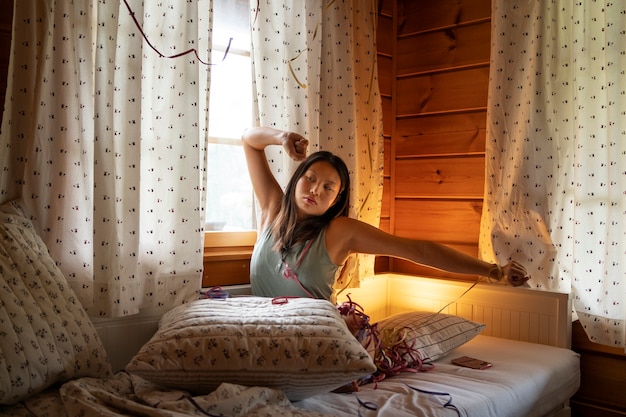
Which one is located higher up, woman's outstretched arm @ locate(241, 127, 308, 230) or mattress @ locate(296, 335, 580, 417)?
woman's outstretched arm @ locate(241, 127, 308, 230)

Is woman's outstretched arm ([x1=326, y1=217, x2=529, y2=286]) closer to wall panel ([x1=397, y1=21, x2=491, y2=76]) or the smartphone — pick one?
the smartphone

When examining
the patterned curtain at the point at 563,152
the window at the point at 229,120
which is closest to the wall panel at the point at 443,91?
the patterned curtain at the point at 563,152

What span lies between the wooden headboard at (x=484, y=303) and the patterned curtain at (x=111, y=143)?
3.28ft

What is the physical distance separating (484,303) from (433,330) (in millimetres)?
424

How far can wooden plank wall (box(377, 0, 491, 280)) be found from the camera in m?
2.92

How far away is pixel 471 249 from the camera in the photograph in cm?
293

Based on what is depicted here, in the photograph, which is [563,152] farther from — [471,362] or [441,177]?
[471,362]

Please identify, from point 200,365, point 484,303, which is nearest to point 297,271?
point 200,365

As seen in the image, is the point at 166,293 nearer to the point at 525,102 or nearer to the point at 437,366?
the point at 437,366

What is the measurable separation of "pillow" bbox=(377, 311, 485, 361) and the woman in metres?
0.30

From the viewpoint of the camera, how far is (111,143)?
1.94 meters

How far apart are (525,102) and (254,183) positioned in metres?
1.17

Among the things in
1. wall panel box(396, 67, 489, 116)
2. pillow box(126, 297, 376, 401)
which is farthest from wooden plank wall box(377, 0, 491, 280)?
pillow box(126, 297, 376, 401)

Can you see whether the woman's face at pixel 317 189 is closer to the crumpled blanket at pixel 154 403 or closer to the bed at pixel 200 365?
the bed at pixel 200 365
